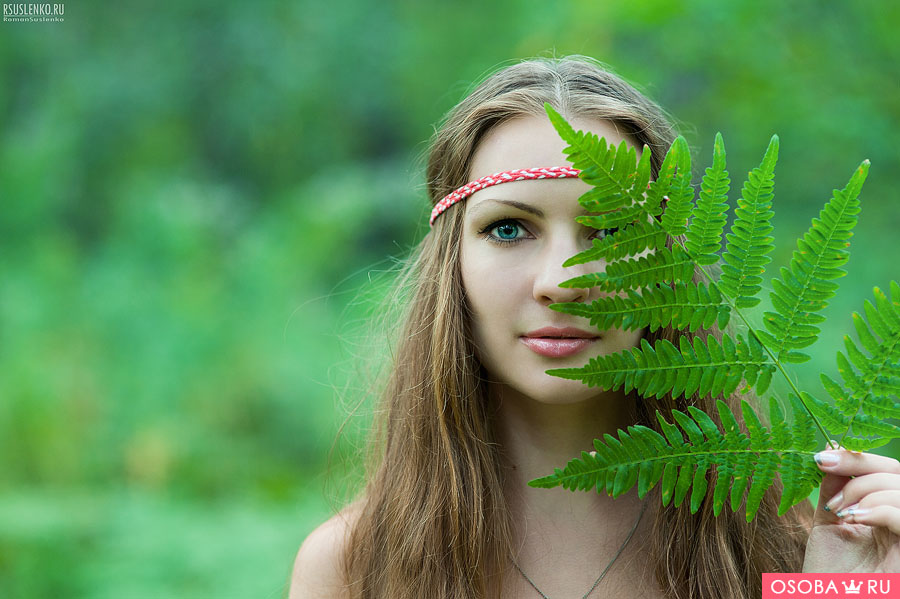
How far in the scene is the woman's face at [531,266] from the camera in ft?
5.00

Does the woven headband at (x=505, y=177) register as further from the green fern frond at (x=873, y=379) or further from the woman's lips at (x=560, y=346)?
the green fern frond at (x=873, y=379)

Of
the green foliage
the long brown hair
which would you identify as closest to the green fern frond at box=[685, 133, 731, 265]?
the green foliage

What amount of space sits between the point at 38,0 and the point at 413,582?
25.2 ft

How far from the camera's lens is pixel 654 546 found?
1738 millimetres

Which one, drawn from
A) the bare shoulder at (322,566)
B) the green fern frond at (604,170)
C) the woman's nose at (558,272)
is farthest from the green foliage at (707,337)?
the bare shoulder at (322,566)

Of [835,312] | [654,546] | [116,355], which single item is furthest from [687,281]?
[116,355]

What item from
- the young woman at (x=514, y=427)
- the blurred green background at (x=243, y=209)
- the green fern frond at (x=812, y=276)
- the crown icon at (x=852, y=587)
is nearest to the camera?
the green fern frond at (x=812, y=276)

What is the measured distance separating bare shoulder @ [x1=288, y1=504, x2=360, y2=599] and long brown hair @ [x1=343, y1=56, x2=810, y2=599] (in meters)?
0.03

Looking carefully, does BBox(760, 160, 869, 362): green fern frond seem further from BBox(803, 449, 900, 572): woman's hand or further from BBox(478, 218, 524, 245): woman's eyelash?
BBox(478, 218, 524, 245): woman's eyelash

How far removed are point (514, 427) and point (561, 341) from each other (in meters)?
0.37

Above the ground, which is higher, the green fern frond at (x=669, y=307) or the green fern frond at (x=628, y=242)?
the green fern frond at (x=628, y=242)

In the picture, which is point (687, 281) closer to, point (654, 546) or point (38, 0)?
point (654, 546)

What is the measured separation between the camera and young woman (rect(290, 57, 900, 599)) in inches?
62.7

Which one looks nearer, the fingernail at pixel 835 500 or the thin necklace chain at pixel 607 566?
the fingernail at pixel 835 500
